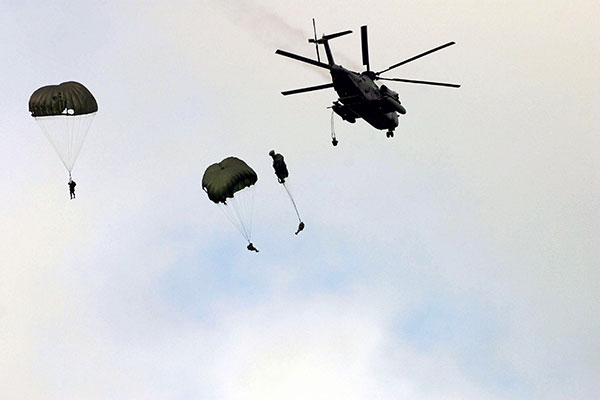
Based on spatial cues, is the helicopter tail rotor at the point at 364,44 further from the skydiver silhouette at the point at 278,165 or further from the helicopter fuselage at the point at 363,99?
the skydiver silhouette at the point at 278,165

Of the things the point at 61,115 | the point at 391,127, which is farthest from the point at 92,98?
the point at 391,127

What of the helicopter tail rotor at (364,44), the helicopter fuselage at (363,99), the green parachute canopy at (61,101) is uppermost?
the helicopter tail rotor at (364,44)

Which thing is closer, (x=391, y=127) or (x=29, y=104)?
(x=29, y=104)

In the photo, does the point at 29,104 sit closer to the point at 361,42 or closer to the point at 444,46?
the point at 361,42

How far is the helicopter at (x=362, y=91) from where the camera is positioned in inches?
2685

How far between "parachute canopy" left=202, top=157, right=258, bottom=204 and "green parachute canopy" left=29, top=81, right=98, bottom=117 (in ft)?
26.3

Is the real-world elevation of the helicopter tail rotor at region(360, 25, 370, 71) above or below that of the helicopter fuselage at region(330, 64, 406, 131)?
above

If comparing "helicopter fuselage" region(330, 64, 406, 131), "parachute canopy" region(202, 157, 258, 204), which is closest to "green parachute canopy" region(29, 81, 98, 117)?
"parachute canopy" region(202, 157, 258, 204)

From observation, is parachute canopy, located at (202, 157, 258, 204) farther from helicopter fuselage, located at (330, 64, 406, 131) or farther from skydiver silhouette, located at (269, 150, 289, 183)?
helicopter fuselage, located at (330, 64, 406, 131)

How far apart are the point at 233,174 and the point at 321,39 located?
10.4 metres

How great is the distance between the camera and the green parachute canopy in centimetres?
6506

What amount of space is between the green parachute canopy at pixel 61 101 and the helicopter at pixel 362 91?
12369 mm

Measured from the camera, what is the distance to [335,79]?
68500mm

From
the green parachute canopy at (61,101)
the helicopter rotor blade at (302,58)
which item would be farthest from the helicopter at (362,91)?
the green parachute canopy at (61,101)
